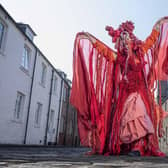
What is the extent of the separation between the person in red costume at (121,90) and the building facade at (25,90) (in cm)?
642

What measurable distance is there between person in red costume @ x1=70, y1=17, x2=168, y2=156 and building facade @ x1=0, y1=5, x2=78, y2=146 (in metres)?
6.42

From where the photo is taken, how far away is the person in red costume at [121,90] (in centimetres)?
487

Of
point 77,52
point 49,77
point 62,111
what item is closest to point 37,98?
point 49,77

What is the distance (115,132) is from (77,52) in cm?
190

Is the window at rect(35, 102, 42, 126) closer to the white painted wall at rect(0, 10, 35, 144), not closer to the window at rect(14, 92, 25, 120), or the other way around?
the white painted wall at rect(0, 10, 35, 144)

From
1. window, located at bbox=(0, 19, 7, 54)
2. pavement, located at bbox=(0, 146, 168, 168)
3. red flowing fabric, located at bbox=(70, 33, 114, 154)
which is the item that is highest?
window, located at bbox=(0, 19, 7, 54)

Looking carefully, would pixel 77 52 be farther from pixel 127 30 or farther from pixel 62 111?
pixel 62 111

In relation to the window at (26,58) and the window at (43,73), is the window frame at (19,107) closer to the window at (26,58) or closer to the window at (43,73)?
the window at (26,58)

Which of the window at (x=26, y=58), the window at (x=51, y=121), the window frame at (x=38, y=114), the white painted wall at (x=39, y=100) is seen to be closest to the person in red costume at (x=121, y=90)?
the window at (x=26, y=58)

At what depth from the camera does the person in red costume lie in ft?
16.0

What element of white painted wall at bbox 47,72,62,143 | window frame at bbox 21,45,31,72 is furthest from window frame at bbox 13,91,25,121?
white painted wall at bbox 47,72,62,143

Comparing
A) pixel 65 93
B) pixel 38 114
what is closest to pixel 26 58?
pixel 38 114

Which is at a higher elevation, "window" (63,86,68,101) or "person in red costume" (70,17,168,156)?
"window" (63,86,68,101)

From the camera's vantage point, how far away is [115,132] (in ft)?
16.2
